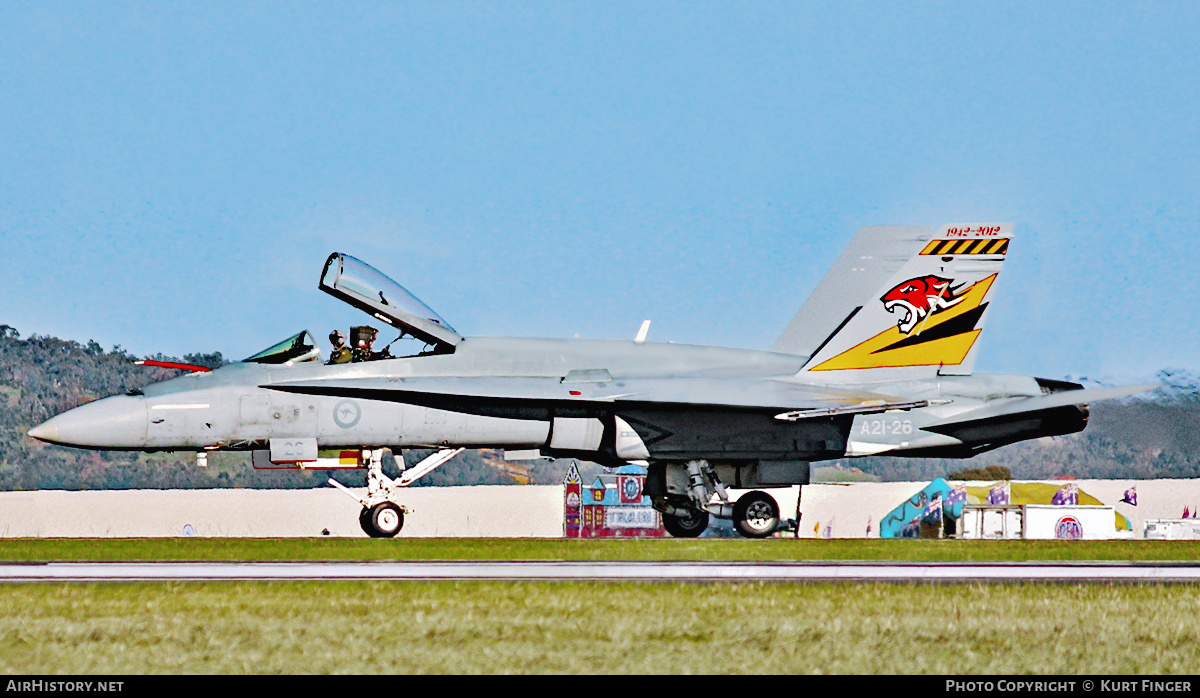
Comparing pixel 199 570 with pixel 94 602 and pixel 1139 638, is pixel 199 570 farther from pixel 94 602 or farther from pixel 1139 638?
pixel 1139 638

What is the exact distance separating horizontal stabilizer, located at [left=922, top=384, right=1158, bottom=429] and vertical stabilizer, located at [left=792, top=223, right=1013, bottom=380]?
76cm

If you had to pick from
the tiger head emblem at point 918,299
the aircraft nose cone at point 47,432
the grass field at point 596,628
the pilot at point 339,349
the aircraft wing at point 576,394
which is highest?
the tiger head emblem at point 918,299

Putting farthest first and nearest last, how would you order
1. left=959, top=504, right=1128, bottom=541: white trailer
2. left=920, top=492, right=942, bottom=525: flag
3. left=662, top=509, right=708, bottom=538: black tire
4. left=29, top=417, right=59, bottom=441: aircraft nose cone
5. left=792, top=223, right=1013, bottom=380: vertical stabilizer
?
1. left=920, top=492, right=942, bottom=525: flag
2. left=959, top=504, right=1128, bottom=541: white trailer
3. left=792, top=223, right=1013, bottom=380: vertical stabilizer
4. left=662, top=509, right=708, bottom=538: black tire
5. left=29, top=417, right=59, bottom=441: aircraft nose cone

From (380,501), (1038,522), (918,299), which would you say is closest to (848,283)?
(918,299)

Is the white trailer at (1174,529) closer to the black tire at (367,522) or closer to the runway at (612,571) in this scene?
the runway at (612,571)

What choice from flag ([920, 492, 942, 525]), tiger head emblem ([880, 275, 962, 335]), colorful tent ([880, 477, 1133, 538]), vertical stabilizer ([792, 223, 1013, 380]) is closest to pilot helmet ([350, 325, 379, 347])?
vertical stabilizer ([792, 223, 1013, 380])

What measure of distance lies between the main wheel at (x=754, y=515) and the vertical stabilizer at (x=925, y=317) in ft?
6.96

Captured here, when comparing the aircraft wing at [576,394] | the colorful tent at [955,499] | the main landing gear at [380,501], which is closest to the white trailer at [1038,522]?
the colorful tent at [955,499]

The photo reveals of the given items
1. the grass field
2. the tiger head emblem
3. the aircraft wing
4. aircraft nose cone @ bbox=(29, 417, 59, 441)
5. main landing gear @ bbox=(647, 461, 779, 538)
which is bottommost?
the grass field

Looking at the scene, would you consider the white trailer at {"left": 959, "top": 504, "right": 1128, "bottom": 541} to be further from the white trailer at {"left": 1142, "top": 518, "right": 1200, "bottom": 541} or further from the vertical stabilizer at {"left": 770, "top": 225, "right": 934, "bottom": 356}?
the vertical stabilizer at {"left": 770, "top": 225, "right": 934, "bottom": 356}

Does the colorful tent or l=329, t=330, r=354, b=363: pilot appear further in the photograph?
the colorful tent

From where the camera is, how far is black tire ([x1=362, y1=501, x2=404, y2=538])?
19219mm

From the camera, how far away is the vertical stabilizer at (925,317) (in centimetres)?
1988

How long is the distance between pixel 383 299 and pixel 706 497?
5.25 meters
